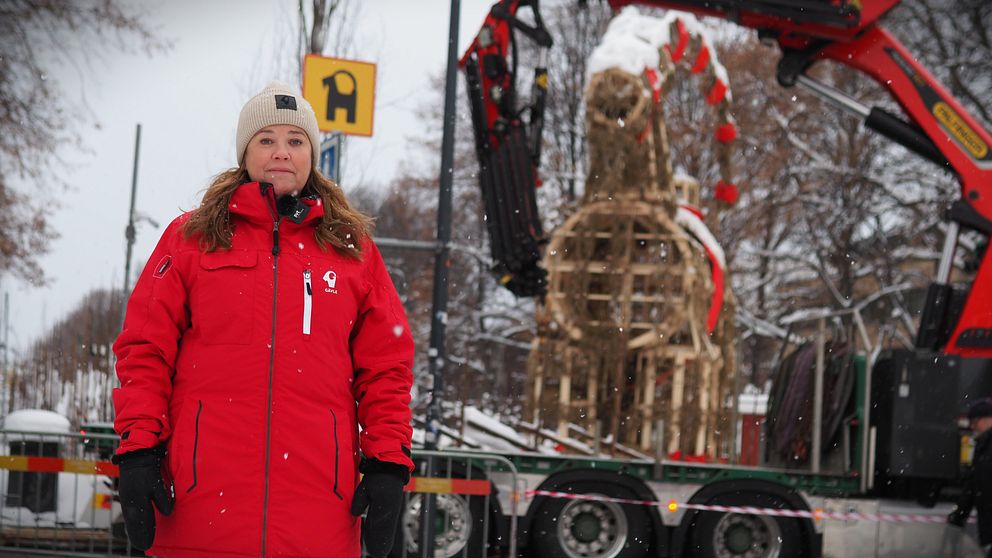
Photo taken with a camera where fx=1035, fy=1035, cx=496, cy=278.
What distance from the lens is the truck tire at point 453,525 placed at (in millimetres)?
8016

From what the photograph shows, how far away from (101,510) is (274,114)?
6.44 m

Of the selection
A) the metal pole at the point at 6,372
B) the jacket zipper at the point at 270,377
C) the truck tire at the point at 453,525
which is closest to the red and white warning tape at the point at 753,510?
the truck tire at the point at 453,525

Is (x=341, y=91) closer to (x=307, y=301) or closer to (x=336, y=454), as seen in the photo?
(x=307, y=301)

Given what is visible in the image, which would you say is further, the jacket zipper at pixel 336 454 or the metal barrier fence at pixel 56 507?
the metal barrier fence at pixel 56 507

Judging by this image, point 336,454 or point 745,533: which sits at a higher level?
point 336,454

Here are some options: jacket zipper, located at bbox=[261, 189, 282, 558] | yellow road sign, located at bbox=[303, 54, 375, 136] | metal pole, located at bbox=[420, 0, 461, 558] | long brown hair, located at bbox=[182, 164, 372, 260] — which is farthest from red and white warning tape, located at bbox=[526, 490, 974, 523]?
jacket zipper, located at bbox=[261, 189, 282, 558]

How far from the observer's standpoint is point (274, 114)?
2.95 metres

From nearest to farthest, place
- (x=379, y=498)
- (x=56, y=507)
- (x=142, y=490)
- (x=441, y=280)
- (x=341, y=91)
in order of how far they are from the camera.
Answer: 1. (x=142, y=490)
2. (x=379, y=498)
3. (x=441, y=280)
4. (x=341, y=91)
5. (x=56, y=507)

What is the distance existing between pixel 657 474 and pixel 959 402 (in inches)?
94.8

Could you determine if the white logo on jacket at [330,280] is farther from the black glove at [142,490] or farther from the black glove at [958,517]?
the black glove at [958,517]

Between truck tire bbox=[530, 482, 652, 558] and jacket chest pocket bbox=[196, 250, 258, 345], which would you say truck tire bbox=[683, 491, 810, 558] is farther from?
jacket chest pocket bbox=[196, 250, 258, 345]

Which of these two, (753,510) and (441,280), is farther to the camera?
(753,510)

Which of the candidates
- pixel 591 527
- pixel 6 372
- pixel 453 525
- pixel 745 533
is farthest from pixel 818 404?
pixel 6 372

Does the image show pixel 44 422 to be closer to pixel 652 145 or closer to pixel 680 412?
pixel 680 412
